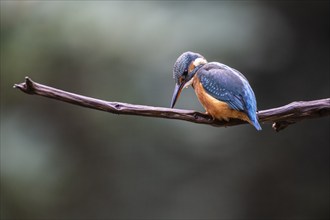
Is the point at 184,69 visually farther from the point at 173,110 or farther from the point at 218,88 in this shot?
the point at 173,110

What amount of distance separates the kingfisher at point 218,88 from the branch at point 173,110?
0.08m

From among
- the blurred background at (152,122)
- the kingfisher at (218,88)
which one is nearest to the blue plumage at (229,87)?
the kingfisher at (218,88)

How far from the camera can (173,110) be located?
1.47m

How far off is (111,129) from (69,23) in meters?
0.69

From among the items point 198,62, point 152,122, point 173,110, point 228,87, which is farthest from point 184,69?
point 152,122

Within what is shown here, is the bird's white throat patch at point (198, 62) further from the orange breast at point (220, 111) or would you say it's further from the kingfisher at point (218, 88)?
the orange breast at point (220, 111)

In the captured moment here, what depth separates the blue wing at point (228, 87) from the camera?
170 cm

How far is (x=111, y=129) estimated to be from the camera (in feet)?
11.1

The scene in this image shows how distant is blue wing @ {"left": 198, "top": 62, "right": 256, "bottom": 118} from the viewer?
1700 millimetres

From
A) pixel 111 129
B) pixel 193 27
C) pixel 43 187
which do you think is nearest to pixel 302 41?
pixel 193 27

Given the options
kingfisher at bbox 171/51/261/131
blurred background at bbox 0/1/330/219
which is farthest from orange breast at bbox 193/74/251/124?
blurred background at bbox 0/1/330/219

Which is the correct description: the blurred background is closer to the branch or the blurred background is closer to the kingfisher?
the kingfisher

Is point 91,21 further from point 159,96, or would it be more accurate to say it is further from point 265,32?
point 265,32

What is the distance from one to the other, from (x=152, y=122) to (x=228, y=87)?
4.91ft
